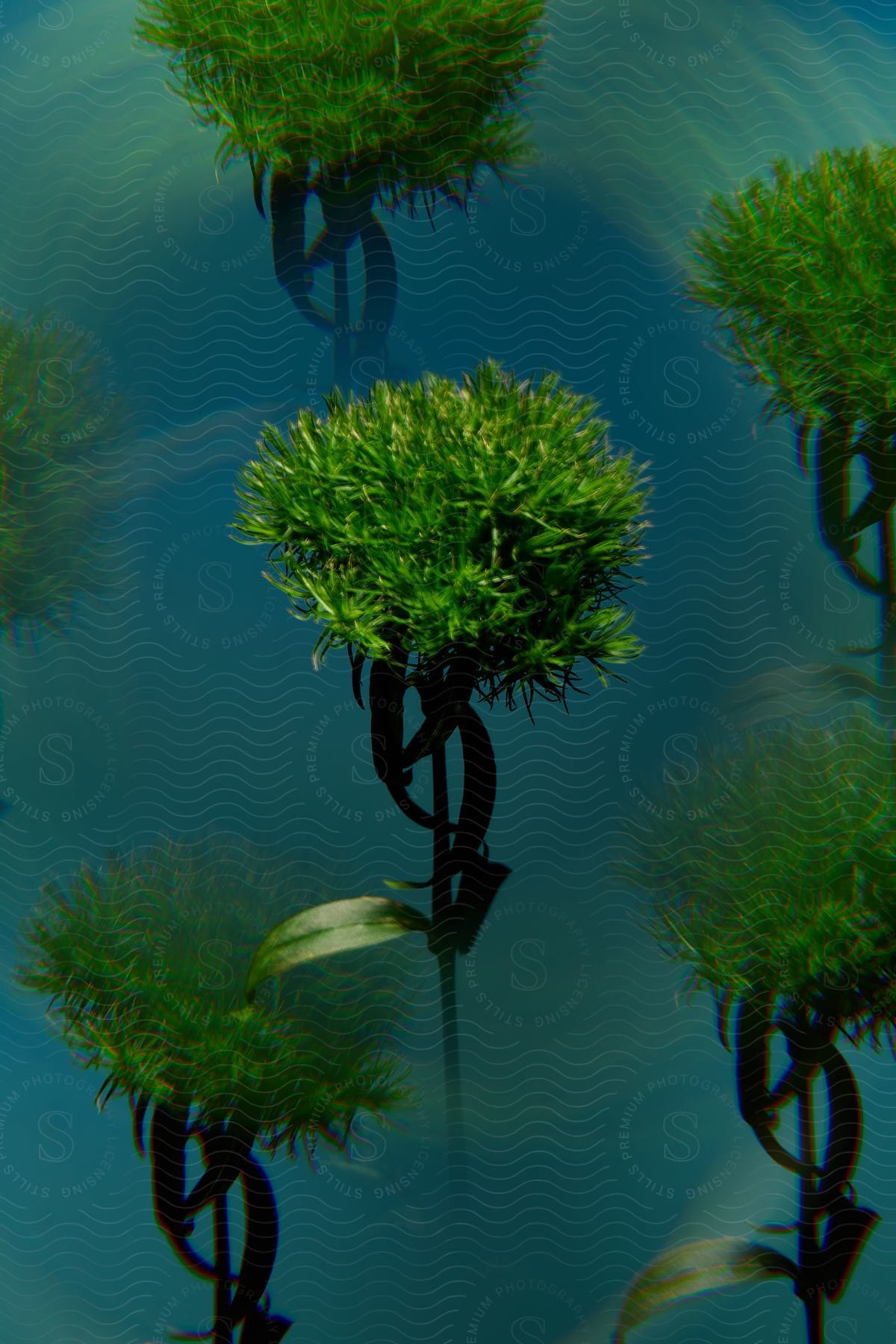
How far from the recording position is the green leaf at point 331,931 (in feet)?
2.61

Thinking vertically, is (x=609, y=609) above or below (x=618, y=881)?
above

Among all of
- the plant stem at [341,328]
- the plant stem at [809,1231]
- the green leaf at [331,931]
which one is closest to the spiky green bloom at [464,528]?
the plant stem at [341,328]

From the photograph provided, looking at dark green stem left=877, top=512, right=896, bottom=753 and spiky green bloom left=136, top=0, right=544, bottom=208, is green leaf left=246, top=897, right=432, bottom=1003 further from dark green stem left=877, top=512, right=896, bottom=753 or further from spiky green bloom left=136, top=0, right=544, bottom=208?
spiky green bloom left=136, top=0, right=544, bottom=208

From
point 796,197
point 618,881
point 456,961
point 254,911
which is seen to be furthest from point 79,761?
point 796,197

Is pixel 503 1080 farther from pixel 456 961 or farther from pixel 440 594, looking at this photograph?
pixel 440 594

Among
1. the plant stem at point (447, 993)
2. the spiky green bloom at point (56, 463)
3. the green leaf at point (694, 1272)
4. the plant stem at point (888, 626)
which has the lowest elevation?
the green leaf at point (694, 1272)

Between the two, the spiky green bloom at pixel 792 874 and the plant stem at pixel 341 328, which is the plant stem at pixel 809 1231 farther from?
the plant stem at pixel 341 328

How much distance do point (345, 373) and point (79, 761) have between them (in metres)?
0.43

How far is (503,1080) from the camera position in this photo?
830 mm

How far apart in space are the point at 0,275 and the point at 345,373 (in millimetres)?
336

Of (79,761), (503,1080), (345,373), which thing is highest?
(345,373)

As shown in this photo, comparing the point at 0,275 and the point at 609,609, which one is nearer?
the point at 609,609

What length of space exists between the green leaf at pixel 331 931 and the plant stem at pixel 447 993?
2cm

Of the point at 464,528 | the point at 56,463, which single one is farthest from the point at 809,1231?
the point at 56,463
